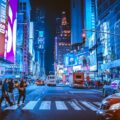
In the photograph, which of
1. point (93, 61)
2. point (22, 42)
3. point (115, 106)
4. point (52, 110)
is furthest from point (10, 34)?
point (22, 42)

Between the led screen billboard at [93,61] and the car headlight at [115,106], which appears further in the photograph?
the led screen billboard at [93,61]

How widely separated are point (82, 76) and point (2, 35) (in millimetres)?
19551

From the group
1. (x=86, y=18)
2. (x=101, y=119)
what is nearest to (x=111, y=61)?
(x=86, y=18)

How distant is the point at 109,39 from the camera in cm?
10000

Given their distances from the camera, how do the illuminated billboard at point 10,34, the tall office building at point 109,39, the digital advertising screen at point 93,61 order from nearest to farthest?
the illuminated billboard at point 10,34
the tall office building at point 109,39
the digital advertising screen at point 93,61

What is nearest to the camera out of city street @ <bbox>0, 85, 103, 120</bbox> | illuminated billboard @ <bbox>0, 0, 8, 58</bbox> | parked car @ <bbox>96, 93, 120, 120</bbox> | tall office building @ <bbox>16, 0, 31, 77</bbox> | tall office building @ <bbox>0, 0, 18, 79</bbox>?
parked car @ <bbox>96, 93, 120, 120</bbox>

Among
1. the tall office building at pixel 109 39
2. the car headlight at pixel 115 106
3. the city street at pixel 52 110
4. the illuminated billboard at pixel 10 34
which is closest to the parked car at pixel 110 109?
the car headlight at pixel 115 106

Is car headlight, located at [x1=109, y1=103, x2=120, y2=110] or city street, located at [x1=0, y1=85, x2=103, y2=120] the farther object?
city street, located at [x1=0, y1=85, x2=103, y2=120]

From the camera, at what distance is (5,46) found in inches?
2840

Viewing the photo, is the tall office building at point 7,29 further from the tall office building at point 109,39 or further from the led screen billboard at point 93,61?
the led screen billboard at point 93,61

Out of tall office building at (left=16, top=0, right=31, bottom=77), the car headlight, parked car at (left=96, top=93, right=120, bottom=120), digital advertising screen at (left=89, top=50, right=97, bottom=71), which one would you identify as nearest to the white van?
digital advertising screen at (left=89, top=50, right=97, bottom=71)

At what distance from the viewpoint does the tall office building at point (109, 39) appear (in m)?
90.1

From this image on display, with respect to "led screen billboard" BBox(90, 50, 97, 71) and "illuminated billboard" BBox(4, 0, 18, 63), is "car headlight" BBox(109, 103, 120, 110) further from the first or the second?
"led screen billboard" BBox(90, 50, 97, 71)

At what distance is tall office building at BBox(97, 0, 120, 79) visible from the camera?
296 feet
